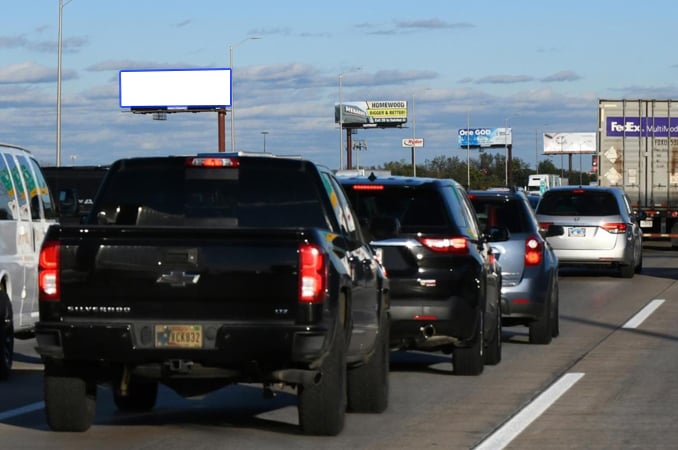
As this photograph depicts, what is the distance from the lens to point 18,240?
14445mm

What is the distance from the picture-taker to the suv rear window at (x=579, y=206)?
1175 inches

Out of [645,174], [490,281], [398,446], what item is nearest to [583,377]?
[490,281]

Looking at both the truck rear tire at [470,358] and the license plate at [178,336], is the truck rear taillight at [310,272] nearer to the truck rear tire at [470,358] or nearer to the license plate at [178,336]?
the license plate at [178,336]

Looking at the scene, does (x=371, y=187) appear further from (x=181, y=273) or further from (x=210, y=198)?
(x=181, y=273)

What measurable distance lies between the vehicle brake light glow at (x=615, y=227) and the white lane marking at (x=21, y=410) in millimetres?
19125

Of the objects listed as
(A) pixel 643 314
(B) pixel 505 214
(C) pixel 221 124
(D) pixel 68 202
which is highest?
(C) pixel 221 124

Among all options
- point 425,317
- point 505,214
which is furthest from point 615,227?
point 425,317

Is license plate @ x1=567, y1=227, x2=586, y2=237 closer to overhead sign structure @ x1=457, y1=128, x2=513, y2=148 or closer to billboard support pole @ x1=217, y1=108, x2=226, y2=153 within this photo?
billboard support pole @ x1=217, y1=108, x2=226, y2=153

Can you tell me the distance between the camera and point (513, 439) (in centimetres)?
1017

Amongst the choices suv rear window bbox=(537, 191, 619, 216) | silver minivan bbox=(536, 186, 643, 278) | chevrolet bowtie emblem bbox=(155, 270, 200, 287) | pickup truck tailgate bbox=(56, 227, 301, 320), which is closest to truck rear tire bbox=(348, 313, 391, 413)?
pickup truck tailgate bbox=(56, 227, 301, 320)

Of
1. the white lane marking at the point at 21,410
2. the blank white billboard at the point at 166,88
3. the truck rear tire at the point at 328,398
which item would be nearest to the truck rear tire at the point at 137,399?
the white lane marking at the point at 21,410

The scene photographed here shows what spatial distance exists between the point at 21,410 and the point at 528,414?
12.2 feet

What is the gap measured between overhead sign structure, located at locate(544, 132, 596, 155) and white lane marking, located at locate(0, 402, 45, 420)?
511ft

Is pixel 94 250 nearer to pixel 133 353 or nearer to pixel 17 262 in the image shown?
pixel 133 353
